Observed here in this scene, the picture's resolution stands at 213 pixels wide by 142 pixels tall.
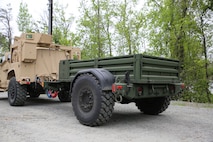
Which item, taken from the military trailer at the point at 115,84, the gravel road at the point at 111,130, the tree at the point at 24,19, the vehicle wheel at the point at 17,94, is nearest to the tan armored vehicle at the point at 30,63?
the vehicle wheel at the point at 17,94

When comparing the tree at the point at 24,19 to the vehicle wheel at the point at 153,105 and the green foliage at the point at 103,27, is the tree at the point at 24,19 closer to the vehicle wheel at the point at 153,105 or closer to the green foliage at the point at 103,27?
the green foliage at the point at 103,27

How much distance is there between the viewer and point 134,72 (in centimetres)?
489

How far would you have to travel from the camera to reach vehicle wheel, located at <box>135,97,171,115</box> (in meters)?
6.46

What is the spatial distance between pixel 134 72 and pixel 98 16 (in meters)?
12.7

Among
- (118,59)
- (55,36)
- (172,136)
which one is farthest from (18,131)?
(55,36)

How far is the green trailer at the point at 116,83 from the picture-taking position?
16.0 feet

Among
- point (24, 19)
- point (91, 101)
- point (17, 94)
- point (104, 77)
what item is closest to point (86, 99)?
point (91, 101)

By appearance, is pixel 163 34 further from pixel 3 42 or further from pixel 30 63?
pixel 3 42

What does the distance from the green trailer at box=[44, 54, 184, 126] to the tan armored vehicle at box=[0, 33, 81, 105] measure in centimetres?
290

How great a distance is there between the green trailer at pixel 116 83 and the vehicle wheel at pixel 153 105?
0.71m

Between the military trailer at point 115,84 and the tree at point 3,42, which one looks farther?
the tree at point 3,42

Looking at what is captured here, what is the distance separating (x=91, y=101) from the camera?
5238 mm

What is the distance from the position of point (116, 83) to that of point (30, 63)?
4662 mm

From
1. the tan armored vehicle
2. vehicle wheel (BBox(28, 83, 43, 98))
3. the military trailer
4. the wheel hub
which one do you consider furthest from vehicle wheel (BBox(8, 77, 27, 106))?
the wheel hub
